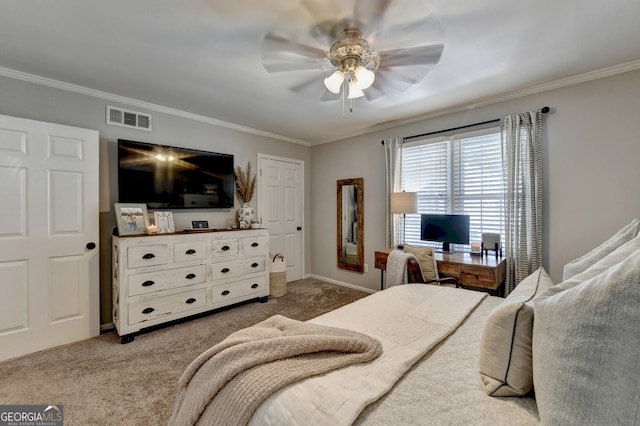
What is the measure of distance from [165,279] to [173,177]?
1212mm

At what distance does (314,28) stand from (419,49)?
0.67 metres

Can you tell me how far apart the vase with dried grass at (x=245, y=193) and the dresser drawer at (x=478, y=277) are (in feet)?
8.94

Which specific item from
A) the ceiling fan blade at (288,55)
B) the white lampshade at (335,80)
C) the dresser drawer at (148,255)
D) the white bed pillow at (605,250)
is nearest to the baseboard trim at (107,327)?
the dresser drawer at (148,255)

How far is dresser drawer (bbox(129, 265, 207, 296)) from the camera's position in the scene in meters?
2.73

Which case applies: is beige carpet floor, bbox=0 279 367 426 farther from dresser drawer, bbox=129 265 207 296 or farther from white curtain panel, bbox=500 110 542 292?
white curtain panel, bbox=500 110 542 292

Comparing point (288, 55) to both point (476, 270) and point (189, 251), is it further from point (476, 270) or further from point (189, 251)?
point (476, 270)

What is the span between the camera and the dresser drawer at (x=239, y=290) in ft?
10.9

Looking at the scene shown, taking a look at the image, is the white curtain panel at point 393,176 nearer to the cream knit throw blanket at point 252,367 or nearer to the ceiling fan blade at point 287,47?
the ceiling fan blade at point 287,47

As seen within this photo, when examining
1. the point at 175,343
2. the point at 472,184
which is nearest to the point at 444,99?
the point at 472,184

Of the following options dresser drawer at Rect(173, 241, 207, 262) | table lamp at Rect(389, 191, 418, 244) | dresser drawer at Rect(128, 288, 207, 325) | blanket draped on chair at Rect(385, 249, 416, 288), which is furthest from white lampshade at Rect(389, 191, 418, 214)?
dresser drawer at Rect(128, 288, 207, 325)

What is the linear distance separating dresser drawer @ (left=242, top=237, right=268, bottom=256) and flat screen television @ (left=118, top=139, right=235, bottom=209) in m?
0.60

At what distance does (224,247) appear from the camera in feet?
11.1

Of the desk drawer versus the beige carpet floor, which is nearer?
the beige carpet floor

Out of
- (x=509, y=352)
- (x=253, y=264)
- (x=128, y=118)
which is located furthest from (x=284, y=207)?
(x=509, y=352)
